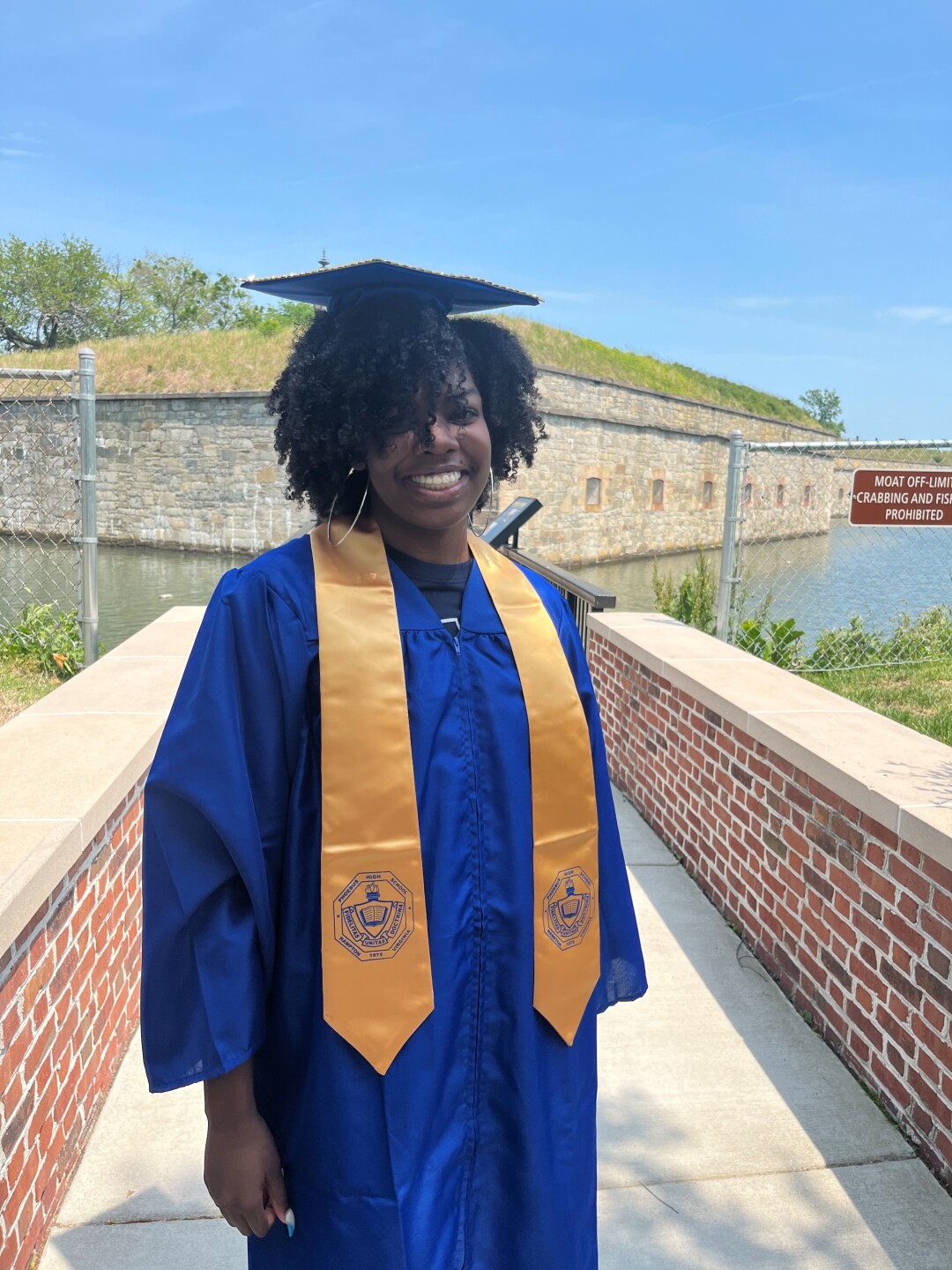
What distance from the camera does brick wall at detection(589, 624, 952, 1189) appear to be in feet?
8.40

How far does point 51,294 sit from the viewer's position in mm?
42438

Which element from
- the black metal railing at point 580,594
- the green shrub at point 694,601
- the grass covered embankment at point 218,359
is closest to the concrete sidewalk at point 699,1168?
the black metal railing at point 580,594

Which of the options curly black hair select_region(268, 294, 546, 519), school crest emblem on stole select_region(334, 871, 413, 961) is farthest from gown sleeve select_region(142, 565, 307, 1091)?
curly black hair select_region(268, 294, 546, 519)

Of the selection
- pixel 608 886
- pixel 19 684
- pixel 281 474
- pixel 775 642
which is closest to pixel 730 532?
pixel 775 642

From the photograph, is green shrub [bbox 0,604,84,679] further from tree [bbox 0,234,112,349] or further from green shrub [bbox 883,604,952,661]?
tree [bbox 0,234,112,349]

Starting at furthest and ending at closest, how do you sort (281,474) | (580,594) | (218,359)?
(218,359), (281,474), (580,594)

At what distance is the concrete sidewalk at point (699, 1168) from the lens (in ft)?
7.43

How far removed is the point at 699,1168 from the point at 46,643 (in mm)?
5452

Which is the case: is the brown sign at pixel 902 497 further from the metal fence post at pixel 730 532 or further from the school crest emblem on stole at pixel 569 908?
the school crest emblem on stole at pixel 569 908

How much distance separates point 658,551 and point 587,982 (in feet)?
94.0

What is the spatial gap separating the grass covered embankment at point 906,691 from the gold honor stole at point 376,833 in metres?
4.17

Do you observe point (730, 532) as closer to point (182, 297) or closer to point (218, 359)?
point (218, 359)

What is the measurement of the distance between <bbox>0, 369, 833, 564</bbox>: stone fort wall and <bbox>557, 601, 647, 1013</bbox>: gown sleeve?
60.3 ft

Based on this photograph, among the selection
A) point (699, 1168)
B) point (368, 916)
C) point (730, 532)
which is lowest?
point (699, 1168)
